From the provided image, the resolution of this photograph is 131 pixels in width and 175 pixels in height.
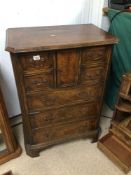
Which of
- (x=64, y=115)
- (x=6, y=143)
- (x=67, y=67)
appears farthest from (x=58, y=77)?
(x=6, y=143)

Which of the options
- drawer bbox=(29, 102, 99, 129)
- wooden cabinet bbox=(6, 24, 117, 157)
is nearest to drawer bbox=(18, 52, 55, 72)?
wooden cabinet bbox=(6, 24, 117, 157)

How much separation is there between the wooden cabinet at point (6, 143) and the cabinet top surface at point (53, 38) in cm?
54

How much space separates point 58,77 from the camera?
3.65 ft

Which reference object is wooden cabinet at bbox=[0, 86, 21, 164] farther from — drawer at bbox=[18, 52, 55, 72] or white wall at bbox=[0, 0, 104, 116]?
drawer at bbox=[18, 52, 55, 72]

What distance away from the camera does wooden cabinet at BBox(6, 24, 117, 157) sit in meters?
1.00

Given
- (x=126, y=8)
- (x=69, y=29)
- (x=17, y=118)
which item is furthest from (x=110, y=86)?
(x=17, y=118)

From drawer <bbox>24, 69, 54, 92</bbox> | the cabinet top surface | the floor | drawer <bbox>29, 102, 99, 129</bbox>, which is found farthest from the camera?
the floor

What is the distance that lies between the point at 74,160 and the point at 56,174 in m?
0.19

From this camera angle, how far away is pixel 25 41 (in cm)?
102

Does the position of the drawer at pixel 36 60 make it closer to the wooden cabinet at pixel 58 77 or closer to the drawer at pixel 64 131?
the wooden cabinet at pixel 58 77

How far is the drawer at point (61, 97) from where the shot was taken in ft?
3.83

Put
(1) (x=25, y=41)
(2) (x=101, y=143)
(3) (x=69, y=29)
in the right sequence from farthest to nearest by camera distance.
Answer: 1. (2) (x=101, y=143)
2. (3) (x=69, y=29)
3. (1) (x=25, y=41)

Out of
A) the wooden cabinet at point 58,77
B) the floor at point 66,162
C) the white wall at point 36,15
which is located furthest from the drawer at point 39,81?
the floor at point 66,162

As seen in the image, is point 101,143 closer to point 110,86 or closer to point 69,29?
point 110,86
